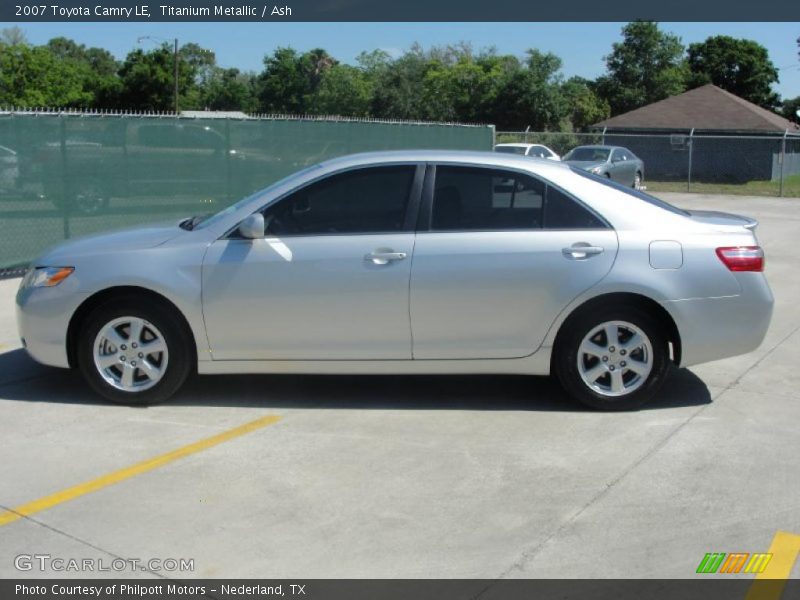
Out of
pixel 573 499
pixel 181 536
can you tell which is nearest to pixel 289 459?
pixel 181 536

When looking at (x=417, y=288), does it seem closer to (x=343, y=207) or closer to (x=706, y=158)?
(x=343, y=207)

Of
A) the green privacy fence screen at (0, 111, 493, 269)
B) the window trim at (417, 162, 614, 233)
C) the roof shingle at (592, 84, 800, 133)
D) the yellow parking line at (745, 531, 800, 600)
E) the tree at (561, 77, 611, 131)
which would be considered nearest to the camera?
the yellow parking line at (745, 531, 800, 600)

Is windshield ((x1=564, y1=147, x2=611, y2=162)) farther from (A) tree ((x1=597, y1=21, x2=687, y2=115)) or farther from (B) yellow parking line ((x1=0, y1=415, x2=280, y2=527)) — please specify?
(A) tree ((x1=597, y1=21, x2=687, y2=115))

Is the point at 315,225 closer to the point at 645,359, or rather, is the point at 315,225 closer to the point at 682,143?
the point at 645,359

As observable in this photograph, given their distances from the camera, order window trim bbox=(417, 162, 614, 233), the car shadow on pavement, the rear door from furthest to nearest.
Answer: the car shadow on pavement, window trim bbox=(417, 162, 614, 233), the rear door

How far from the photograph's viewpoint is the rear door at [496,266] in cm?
592

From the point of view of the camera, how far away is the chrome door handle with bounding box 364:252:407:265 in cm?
594

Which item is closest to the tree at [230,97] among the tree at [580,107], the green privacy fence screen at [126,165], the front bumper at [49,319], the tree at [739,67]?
the tree at [580,107]

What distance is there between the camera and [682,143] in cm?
3875

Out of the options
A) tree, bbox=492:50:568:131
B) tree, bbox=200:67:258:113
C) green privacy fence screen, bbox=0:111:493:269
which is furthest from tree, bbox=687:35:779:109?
green privacy fence screen, bbox=0:111:493:269

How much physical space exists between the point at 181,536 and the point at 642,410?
10.8 ft

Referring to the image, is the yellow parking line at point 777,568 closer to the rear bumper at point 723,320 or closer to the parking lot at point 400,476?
the parking lot at point 400,476

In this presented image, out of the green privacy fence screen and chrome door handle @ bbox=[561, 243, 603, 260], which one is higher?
the green privacy fence screen

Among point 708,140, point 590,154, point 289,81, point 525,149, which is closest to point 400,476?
point 525,149
